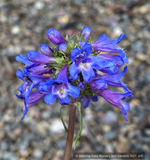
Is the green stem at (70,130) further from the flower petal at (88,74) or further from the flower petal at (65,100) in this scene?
the flower petal at (88,74)

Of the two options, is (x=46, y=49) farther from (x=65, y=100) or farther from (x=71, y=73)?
(x=65, y=100)

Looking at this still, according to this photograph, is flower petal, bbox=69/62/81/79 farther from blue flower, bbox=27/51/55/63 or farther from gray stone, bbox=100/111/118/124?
gray stone, bbox=100/111/118/124

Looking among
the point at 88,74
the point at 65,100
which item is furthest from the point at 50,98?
the point at 88,74

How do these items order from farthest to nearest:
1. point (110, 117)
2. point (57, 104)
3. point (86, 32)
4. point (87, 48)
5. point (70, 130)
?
point (57, 104) → point (110, 117) → point (86, 32) → point (70, 130) → point (87, 48)

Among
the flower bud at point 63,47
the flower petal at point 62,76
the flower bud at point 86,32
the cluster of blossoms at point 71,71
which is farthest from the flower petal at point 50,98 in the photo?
the flower bud at point 86,32

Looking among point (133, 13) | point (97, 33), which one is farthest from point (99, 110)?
point (133, 13)

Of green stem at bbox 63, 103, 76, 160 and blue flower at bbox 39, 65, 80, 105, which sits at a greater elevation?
blue flower at bbox 39, 65, 80, 105

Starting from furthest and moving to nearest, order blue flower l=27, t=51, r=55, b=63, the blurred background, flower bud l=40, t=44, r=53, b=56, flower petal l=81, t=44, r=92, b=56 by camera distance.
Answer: the blurred background → flower bud l=40, t=44, r=53, b=56 → blue flower l=27, t=51, r=55, b=63 → flower petal l=81, t=44, r=92, b=56

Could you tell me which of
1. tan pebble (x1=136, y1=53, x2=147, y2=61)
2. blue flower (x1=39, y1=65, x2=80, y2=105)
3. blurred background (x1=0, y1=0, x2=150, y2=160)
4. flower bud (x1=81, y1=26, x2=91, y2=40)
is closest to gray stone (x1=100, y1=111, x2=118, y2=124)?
blurred background (x1=0, y1=0, x2=150, y2=160)
